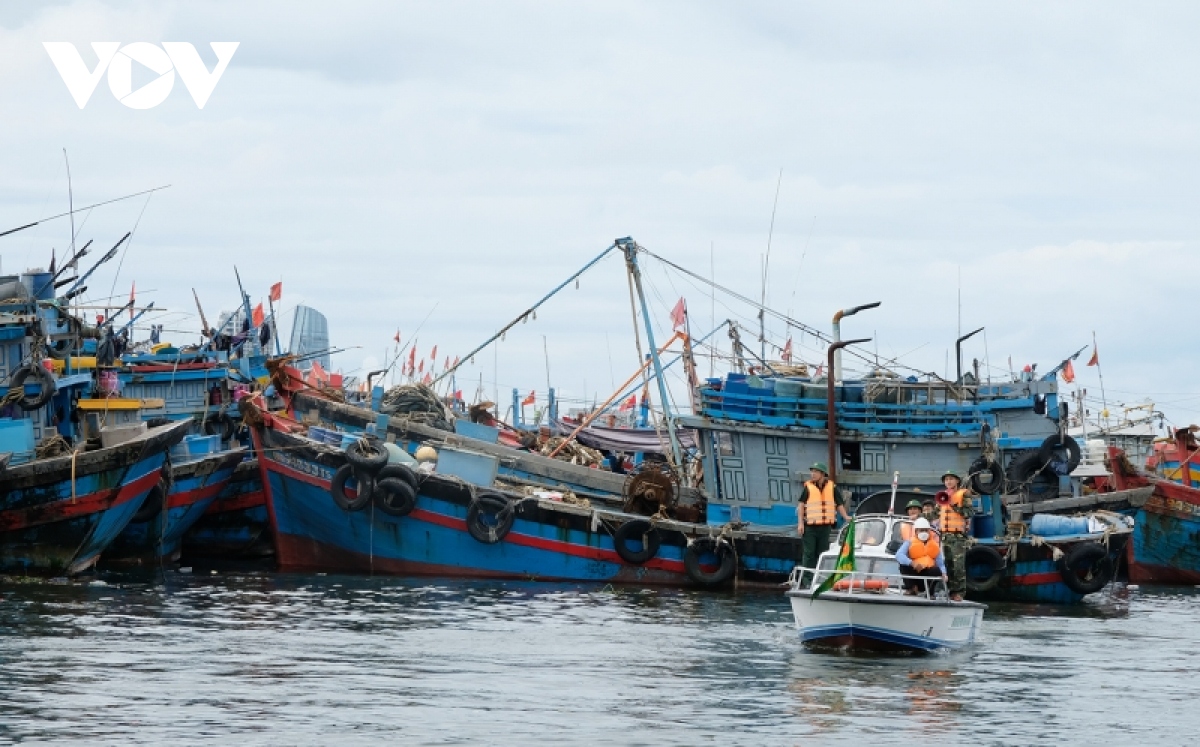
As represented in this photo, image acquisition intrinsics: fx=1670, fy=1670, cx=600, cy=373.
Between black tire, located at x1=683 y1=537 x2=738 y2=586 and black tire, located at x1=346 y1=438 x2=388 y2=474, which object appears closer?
black tire, located at x1=346 y1=438 x2=388 y2=474

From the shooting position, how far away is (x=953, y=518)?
85.7 ft

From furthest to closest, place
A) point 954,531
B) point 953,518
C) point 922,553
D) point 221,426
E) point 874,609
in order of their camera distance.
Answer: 1. point 221,426
2. point 953,518
3. point 954,531
4. point 922,553
5. point 874,609

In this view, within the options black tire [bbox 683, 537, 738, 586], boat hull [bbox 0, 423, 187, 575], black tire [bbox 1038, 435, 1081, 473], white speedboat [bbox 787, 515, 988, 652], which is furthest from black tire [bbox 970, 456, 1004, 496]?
boat hull [bbox 0, 423, 187, 575]

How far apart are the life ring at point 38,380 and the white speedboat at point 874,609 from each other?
1846cm

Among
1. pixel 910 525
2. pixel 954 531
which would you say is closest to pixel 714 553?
pixel 954 531

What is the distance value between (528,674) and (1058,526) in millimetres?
16927

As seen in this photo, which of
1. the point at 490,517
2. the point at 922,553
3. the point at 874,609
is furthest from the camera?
the point at 490,517

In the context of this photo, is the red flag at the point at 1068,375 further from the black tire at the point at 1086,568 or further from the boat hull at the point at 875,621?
the boat hull at the point at 875,621

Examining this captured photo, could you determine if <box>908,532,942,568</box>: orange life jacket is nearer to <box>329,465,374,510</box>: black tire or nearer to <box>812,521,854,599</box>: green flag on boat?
<box>812,521,854,599</box>: green flag on boat

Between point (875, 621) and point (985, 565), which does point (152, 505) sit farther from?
point (875, 621)

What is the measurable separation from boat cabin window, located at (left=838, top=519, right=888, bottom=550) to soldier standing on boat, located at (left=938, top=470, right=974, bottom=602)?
165 cm

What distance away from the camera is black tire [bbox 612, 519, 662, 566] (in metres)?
34.3

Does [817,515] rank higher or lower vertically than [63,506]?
lower

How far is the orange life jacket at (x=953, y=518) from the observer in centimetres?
2600
